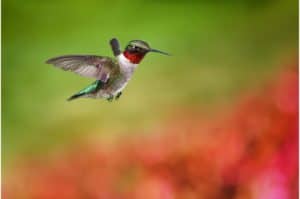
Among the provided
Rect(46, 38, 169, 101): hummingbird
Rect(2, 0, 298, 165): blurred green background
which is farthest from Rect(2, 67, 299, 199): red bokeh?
Rect(46, 38, 169, 101): hummingbird

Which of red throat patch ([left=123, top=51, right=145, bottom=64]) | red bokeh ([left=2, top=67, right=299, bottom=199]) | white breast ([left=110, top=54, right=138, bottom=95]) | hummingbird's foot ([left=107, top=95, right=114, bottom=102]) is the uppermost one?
red throat patch ([left=123, top=51, right=145, bottom=64])

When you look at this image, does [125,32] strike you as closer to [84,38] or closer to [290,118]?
[84,38]

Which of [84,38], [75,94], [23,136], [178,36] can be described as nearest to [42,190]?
[23,136]

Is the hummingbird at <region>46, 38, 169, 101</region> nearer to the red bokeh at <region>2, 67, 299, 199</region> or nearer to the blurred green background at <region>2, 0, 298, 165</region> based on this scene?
the blurred green background at <region>2, 0, 298, 165</region>

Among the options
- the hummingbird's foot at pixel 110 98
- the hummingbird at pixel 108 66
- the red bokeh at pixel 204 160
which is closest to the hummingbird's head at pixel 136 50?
the hummingbird at pixel 108 66

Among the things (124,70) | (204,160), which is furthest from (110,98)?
(204,160)

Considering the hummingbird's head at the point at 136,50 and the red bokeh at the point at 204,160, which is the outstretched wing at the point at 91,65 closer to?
the hummingbird's head at the point at 136,50
